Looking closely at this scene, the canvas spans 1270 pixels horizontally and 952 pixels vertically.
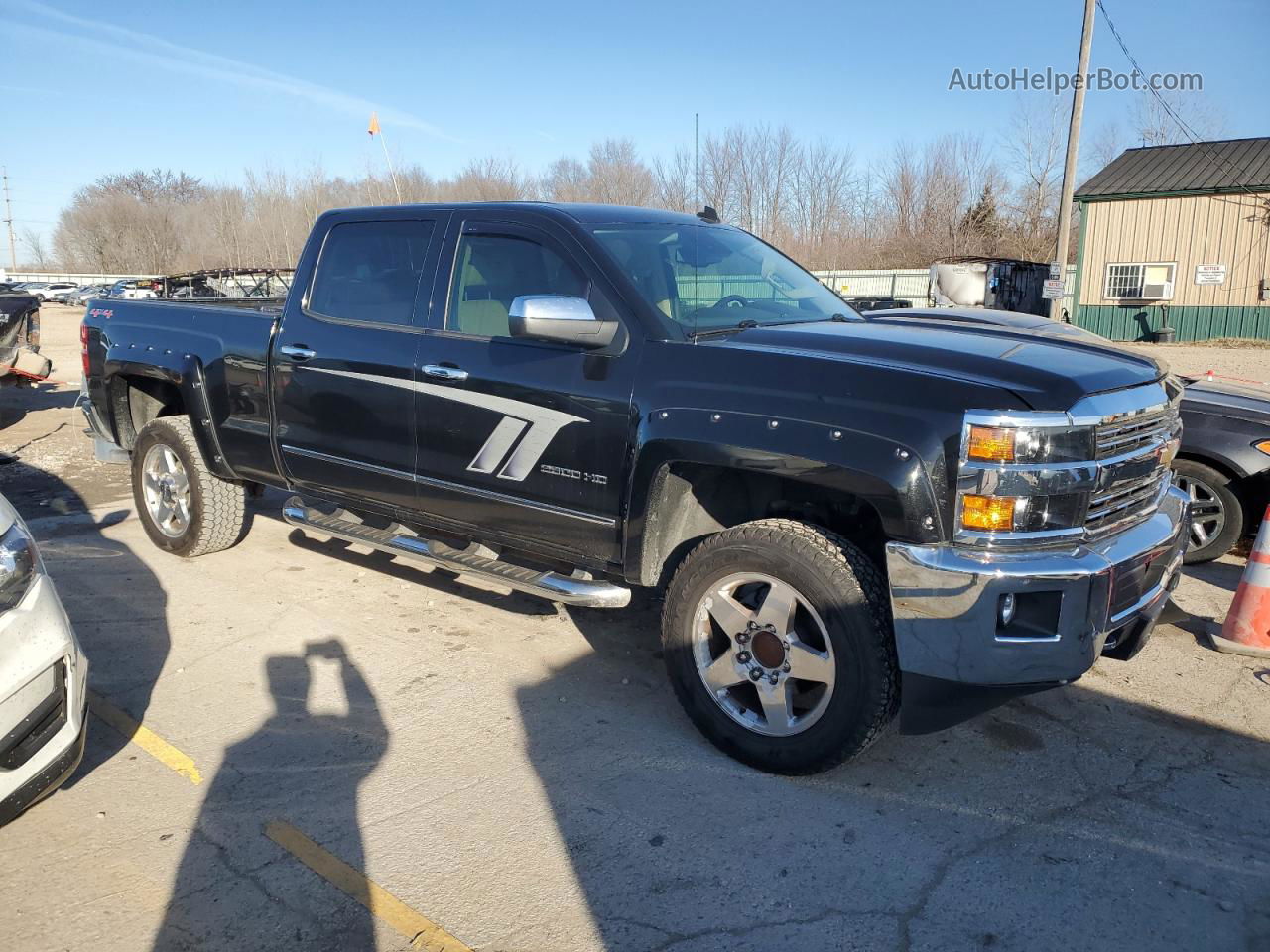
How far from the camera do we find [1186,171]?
25.9 meters

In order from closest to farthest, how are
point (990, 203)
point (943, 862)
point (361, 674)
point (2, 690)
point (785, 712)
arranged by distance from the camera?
point (2, 690), point (943, 862), point (785, 712), point (361, 674), point (990, 203)

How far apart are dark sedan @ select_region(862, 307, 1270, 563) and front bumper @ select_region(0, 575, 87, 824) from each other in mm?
4497

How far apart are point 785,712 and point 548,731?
39.3 inches

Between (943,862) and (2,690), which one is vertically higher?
(2,690)

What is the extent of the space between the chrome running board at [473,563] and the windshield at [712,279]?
1.12 m

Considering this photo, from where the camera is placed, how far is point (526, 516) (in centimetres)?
411

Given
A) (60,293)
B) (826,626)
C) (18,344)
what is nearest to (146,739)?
(826,626)

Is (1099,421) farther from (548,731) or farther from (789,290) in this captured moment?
(548,731)

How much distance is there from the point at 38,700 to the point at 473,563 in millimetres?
1861

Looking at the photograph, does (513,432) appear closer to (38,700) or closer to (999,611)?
(38,700)

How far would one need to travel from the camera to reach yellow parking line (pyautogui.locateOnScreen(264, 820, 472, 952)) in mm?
2656

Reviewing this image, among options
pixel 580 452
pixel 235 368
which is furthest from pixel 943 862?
pixel 235 368

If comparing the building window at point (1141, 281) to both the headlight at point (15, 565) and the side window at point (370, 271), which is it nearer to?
the side window at point (370, 271)

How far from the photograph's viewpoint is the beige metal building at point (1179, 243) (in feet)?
81.7
